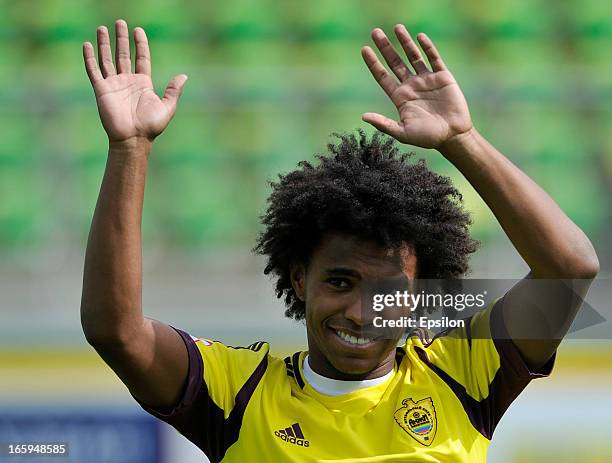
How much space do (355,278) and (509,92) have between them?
277 cm

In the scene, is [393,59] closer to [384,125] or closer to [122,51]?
[384,125]

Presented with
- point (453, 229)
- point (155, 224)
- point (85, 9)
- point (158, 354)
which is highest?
point (85, 9)

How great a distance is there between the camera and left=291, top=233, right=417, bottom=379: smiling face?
1.90 metres

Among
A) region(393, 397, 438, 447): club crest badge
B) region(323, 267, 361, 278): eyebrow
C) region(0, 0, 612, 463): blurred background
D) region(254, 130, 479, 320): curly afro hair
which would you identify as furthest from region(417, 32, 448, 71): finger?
region(0, 0, 612, 463): blurred background

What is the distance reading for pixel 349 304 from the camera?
6.23ft

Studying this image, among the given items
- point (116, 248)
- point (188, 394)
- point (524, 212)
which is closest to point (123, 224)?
point (116, 248)

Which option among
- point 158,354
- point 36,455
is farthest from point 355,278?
point 36,455

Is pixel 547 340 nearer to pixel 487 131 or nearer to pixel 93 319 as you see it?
pixel 93 319

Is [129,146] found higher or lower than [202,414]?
higher

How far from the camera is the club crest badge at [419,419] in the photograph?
1863 millimetres

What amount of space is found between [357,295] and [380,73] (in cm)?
42

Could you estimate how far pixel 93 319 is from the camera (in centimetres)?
173

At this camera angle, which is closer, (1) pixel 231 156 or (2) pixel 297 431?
(2) pixel 297 431

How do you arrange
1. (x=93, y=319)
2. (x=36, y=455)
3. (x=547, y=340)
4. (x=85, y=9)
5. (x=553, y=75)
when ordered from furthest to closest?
1. (x=85, y=9)
2. (x=553, y=75)
3. (x=36, y=455)
4. (x=547, y=340)
5. (x=93, y=319)
